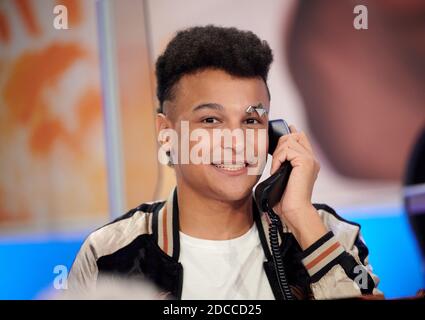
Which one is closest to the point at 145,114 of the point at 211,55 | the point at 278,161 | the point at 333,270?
the point at 211,55

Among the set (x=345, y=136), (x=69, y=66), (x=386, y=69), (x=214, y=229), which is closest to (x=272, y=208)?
(x=214, y=229)

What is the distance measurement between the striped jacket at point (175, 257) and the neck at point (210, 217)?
1.4 inches

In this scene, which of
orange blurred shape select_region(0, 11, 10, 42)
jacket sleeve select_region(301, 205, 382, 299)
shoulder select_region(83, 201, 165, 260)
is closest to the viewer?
jacket sleeve select_region(301, 205, 382, 299)

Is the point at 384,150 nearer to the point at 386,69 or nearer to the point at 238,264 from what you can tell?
the point at 386,69

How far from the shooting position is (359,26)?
1.75 metres

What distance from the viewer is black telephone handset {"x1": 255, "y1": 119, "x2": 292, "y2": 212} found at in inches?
61.1

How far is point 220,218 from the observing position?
165cm

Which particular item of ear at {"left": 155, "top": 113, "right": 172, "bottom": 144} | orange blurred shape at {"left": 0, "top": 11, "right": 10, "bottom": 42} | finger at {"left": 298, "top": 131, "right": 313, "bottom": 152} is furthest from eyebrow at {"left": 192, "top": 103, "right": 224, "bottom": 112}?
orange blurred shape at {"left": 0, "top": 11, "right": 10, "bottom": 42}

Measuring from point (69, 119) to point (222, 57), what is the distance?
0.46 m

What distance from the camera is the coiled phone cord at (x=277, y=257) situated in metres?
1.57

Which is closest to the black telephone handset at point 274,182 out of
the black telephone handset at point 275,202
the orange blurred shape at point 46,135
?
the black telephone handset at point 275,202

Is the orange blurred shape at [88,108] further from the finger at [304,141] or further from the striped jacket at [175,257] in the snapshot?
the finger at [304,141]

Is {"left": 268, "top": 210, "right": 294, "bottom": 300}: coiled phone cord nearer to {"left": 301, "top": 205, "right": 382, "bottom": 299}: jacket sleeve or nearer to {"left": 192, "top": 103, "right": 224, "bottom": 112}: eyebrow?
{"left": 301, "top": 205, "right": 382, "bottom": 299}: jacket sleeve

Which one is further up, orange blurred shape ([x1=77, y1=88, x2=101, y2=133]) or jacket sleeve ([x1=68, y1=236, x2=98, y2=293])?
orange blurred shape ([x1=77, y1=88, x2=101, y2=133])
